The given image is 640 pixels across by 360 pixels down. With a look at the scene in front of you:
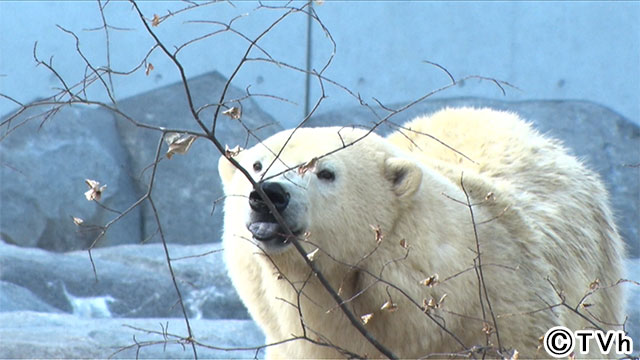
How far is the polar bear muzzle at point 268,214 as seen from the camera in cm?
276

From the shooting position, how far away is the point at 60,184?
8586 millimetres

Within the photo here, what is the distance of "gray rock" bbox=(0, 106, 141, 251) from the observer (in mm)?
8469

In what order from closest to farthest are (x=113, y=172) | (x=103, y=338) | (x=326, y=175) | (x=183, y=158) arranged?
(x=326, y=175), (x=103, y=338), (x=113, y=172), (x=183, y=158)

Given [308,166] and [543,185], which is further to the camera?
[543,185]

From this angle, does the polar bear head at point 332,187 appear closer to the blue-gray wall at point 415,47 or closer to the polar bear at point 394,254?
the polar bear at point 394,254

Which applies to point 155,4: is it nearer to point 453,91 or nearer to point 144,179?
point 144,179

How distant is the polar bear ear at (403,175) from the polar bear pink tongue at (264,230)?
508 millimetres

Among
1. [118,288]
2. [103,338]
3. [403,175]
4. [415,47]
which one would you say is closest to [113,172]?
[118,288]

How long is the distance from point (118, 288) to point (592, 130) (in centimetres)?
420

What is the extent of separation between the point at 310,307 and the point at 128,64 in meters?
5.97

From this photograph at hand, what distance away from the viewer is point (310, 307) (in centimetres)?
322

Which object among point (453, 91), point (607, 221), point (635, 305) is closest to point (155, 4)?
point (453, 91)

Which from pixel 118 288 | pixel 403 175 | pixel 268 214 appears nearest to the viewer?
pixel 268 214

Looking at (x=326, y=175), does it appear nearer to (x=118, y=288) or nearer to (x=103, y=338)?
(x=103, y=338)
